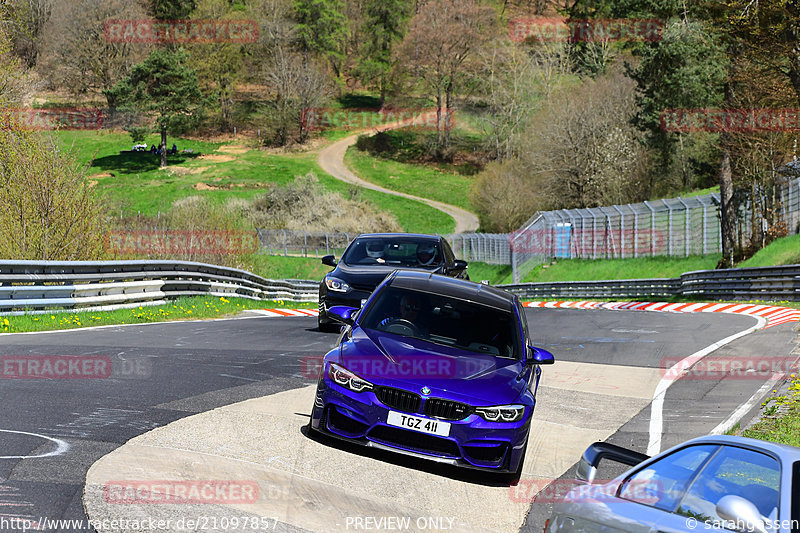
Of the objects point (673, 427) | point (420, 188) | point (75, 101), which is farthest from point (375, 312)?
point (75, 101)

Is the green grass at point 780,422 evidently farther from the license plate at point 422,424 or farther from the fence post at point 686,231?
the fence post at point 686,231

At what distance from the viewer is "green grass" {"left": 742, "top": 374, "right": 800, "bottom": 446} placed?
837cm

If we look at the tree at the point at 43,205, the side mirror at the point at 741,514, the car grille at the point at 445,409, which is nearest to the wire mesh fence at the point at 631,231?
the tree at the point at 43,205

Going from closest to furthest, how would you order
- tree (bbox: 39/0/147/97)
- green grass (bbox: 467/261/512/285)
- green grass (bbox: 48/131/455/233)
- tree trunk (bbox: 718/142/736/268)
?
tree trunk (bbox: 718/142/736/268)
green grass (bbox: 467/261/512/285)
green grass (bbox: 48/131/455/233)
tree (bbox: 39/0/147/97)

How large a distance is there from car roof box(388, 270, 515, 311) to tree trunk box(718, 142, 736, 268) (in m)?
31.3

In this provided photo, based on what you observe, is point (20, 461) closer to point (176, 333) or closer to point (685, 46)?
point (176, 333)

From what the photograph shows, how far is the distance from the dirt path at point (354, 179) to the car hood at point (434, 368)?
253 ft

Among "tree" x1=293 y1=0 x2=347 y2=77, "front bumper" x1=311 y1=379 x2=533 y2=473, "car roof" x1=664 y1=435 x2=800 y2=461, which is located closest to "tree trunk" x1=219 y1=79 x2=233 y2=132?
"tree" x1=293 y1=0 x2=347 y2=77

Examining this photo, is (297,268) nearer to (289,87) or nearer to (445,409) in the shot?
(289,87)

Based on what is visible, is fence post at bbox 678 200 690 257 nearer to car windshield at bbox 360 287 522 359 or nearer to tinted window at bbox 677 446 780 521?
car windshield at bbox 360 287 522 359

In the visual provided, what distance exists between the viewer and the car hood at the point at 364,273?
15578mm

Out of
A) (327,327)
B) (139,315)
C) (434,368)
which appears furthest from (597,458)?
(139,315)

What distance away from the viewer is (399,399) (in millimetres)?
7332

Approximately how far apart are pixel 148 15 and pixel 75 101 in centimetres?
1591
